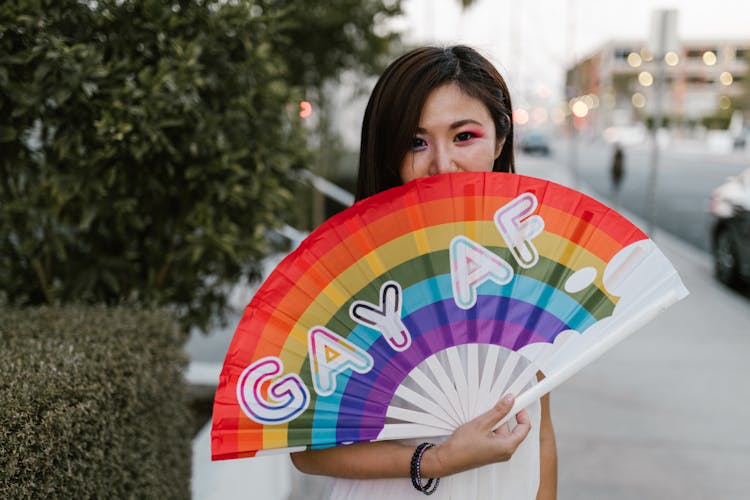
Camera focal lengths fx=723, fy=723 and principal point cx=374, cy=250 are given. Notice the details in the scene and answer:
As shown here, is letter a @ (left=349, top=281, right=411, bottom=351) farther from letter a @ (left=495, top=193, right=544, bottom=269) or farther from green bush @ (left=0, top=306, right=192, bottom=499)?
green bush @ (left=0, top=306, right=192, bottom=499)

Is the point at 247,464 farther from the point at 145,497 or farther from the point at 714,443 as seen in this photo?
the point at 714,443

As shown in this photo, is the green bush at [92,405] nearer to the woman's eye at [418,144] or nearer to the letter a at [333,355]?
the letter a at [333,355]

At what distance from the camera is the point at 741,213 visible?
823cm

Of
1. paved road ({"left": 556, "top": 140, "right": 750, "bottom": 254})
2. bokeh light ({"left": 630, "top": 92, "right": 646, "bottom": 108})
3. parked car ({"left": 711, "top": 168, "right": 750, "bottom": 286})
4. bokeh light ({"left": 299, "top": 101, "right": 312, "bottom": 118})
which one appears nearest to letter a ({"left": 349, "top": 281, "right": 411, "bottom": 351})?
bokeh light ({"left": 299, "top": 101, "right": 312, "bottom": 118})

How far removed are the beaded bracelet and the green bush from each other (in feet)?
3.50

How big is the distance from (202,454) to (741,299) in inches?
274

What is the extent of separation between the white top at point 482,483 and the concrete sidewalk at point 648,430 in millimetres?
1559

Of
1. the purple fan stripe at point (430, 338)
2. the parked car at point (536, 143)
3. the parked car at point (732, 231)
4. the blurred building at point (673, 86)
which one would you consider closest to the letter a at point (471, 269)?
the purple fan stripe at point (430, 338)

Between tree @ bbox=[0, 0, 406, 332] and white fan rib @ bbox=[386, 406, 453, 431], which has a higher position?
tree @ bbox=[0, 0, 406, 332]

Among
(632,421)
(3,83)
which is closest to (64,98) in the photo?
(3,83)

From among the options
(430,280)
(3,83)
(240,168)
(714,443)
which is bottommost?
(714,443)

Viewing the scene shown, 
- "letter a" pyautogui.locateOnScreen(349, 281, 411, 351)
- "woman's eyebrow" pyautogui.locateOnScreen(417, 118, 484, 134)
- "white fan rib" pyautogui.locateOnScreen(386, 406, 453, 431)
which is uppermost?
"woman's eyebrow" pyautogui.locateOnScreen(417, 118, 484, 134)

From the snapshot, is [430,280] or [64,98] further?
[64,98]

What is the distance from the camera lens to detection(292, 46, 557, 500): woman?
4.49 feet
